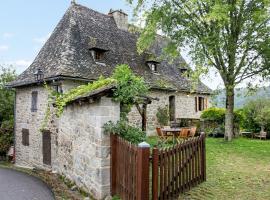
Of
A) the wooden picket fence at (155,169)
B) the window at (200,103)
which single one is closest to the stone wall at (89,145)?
the wooden picket fence at (155,169)

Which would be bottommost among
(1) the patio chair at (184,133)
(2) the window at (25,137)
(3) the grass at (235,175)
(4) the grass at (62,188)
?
(4) the grass at (62,188)

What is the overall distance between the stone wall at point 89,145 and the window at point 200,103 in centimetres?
1519

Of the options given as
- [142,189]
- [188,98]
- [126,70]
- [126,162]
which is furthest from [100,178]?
[188,98]

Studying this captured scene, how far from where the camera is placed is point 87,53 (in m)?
16.6

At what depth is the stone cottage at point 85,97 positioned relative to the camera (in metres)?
7.61

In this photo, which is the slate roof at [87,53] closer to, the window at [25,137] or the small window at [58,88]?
the small window at [58,88]

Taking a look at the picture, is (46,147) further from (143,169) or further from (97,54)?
(143,169)

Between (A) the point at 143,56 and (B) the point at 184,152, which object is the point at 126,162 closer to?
(B) the point at 184,152

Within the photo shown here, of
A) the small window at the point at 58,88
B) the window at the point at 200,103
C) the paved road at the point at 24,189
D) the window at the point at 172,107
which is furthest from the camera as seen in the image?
the window at the point at 200,103

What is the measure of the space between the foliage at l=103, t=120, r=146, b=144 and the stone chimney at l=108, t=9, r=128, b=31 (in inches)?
596

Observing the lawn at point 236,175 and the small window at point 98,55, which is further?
the small window at point 98,55

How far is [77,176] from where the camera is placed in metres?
9.25

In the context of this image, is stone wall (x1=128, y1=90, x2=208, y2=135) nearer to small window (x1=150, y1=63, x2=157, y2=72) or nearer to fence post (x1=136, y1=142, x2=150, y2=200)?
small window (x1=150, y1=63, x2=157, y2=72)

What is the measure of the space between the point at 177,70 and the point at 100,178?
1706 centimetres
